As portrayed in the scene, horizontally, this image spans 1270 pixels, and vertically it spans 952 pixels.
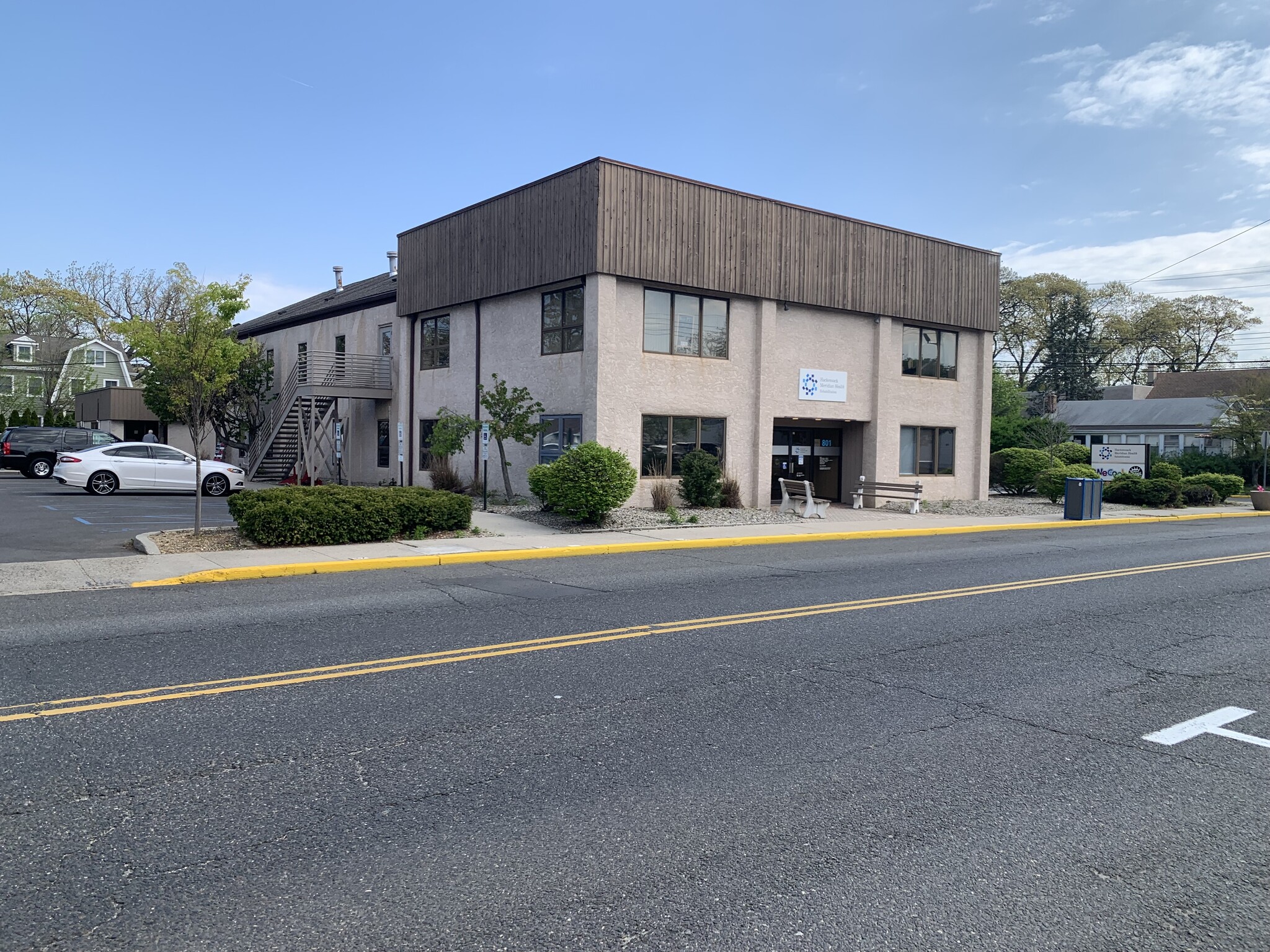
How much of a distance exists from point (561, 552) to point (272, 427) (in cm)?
2174

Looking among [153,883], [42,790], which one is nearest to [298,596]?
[42,790]

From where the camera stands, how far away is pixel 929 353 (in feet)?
91.9

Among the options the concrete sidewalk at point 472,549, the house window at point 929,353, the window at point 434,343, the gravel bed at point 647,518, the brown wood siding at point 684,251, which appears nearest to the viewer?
the concrete sidewalk at point 472,549

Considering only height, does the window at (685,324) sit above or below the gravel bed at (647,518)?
above

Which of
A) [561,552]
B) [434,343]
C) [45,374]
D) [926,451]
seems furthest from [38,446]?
[926,451]

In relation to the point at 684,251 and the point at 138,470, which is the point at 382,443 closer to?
the point at 138,470

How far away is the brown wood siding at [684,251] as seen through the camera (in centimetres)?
2112

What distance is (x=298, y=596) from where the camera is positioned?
9977 millimetres

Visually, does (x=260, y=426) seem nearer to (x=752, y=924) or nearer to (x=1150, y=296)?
(x=752, y=924)

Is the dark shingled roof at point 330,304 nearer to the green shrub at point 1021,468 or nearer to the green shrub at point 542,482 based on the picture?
the green shrub at point 542,482

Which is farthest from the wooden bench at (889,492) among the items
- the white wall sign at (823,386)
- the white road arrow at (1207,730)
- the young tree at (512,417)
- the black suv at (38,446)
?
the black suv at (38,446)

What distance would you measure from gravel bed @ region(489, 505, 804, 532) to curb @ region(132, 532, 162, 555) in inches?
270

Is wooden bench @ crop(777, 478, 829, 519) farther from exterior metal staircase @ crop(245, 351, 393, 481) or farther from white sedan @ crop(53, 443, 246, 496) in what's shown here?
white sedan @ crop(53, 443, 246, 496)

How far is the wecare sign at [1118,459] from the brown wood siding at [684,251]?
7237mm
